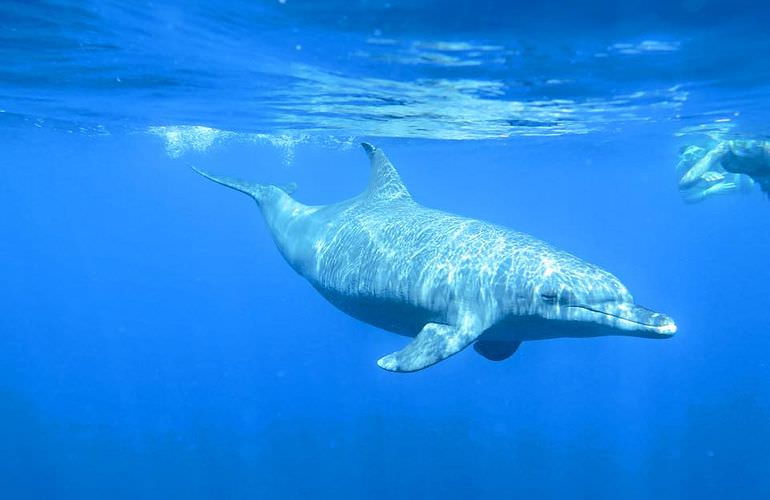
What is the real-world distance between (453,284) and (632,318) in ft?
7.74

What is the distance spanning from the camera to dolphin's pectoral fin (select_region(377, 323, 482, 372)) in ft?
22.8

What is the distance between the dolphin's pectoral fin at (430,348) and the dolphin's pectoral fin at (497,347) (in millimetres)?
1331

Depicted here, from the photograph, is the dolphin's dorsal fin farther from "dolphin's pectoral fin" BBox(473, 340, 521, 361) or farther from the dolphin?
"dolphin's pectoral fin" BBox(473, 340, 521, 361)

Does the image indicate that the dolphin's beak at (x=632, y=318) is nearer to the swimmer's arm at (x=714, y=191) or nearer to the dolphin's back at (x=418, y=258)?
the dolphin's back at (x=418, y=258)

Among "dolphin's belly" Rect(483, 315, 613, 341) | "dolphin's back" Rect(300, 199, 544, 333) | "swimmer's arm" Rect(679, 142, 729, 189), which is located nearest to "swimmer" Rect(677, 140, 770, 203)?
"swimmer's arm" Rect(679, 142, 729, 189)

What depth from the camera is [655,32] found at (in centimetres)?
1154

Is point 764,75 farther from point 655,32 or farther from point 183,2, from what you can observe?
point 183,2

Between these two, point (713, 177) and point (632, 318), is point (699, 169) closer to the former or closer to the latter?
point (713, 177)

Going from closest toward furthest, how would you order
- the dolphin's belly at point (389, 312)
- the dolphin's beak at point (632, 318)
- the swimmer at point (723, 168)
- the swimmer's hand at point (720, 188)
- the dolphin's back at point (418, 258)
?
the dolphin's beak at point (632, 318) < the dolphin's back at point (418, 258) < the dolphin's belly at point (389, 312) < the swimmer at point (723, 168) < the swimmer's hand at point (720, 188)

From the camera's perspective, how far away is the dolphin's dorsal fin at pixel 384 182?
36.5ft

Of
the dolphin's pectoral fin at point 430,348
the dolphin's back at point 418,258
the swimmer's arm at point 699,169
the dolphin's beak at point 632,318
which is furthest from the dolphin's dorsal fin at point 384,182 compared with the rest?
the swimmer's arm at point 699,169

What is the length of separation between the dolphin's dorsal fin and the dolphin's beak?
4981mm

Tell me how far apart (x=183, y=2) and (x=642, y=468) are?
24.7 metres

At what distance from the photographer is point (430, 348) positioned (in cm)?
719
